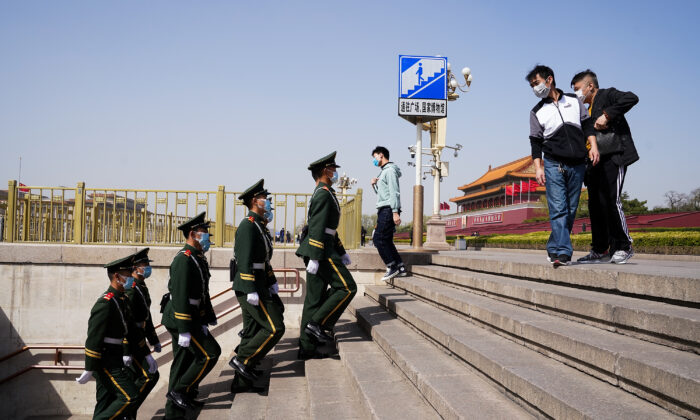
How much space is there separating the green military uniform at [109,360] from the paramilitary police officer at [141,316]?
8.5 inches

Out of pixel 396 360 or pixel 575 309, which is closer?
pixel 575 309

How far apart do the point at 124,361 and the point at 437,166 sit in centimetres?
1426

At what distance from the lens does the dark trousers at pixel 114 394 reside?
15.7ft

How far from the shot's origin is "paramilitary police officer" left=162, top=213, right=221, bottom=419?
496cm

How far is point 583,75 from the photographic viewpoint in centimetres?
529

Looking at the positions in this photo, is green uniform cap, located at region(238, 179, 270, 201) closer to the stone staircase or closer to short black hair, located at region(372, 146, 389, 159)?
the stone staircase

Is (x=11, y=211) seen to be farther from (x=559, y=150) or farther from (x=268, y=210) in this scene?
(x=559, y=150)

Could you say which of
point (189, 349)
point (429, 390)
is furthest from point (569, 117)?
point (189, 349)

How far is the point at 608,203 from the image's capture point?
485cm

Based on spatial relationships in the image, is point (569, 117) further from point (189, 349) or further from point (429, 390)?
point (189, 349)

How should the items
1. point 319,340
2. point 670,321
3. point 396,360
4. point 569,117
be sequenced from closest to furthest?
point 670,321 → point 396,360 → point 569,117 → point 319,340

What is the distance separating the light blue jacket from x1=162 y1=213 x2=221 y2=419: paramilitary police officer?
3.03 meters

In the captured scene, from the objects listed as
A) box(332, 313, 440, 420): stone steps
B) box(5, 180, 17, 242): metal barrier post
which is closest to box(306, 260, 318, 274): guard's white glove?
box(332, 313, 440, 420): stone steps

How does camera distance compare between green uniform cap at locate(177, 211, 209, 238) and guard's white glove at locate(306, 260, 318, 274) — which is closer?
guard's white glove at locate(306, 260, 318, 274)
